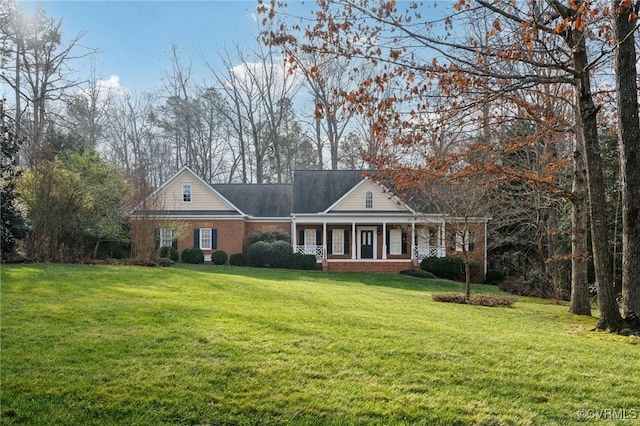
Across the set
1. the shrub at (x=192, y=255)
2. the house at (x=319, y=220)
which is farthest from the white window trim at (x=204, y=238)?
the shrub at (x=192, y=255)

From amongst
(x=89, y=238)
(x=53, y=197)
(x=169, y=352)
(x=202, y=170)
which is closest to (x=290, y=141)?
(x=202, y=170)

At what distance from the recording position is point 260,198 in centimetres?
2936

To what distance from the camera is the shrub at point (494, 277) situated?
23.8 meters

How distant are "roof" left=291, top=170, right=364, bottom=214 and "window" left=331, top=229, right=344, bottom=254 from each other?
1723 mm

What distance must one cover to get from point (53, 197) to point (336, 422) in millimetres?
14974

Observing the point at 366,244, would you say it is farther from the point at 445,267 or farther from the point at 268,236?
the point at 268,236

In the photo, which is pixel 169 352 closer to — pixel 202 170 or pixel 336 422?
pixel 336 422

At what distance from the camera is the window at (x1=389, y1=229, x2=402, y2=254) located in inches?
1087

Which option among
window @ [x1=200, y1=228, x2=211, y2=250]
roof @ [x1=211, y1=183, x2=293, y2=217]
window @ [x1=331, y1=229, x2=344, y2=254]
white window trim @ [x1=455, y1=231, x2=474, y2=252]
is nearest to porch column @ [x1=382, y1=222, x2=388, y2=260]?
window @ [x1=331, y1=229, x2=344, y2=254]

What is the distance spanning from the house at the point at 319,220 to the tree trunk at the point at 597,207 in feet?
52.7

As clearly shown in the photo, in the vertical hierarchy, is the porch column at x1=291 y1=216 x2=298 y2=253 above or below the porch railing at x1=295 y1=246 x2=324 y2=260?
above

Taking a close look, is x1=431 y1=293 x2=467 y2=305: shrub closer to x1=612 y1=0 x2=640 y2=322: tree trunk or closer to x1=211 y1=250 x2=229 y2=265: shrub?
x1=612 y1=0 x2=640 y2=322: tree trunk

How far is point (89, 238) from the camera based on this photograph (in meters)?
18.7

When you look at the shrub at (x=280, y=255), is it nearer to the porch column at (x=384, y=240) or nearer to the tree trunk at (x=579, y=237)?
the porch column at (x=384, y=240)
